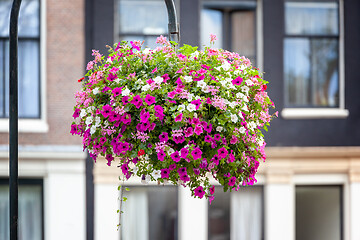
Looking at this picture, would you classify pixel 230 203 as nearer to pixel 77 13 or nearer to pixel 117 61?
pixel 77 13

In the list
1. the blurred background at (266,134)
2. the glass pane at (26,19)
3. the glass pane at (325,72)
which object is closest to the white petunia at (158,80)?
the blurred background at (266,134)

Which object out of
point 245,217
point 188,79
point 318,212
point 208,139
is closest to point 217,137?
point 208,139

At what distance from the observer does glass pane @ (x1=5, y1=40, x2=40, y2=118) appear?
28.2 feet

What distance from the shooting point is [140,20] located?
8.72 m

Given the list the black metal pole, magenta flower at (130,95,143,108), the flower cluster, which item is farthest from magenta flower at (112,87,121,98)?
the black metal pole

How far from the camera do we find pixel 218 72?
3.42 meters

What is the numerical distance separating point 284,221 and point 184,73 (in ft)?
20.0

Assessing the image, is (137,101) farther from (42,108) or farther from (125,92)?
(42,108)

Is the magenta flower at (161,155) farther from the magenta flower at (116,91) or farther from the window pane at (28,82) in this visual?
the window pane at (28,82)

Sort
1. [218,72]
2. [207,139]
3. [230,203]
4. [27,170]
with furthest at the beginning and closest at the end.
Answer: [230,203] → [27,170] → [218,72] → [207,139]

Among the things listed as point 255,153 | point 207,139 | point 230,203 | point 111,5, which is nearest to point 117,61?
point 207,139

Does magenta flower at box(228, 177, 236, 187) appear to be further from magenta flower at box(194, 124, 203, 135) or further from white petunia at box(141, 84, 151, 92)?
white petunia at box(141, 84, 151, 92)

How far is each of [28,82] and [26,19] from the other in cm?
97

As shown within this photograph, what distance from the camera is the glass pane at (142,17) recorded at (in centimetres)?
869
